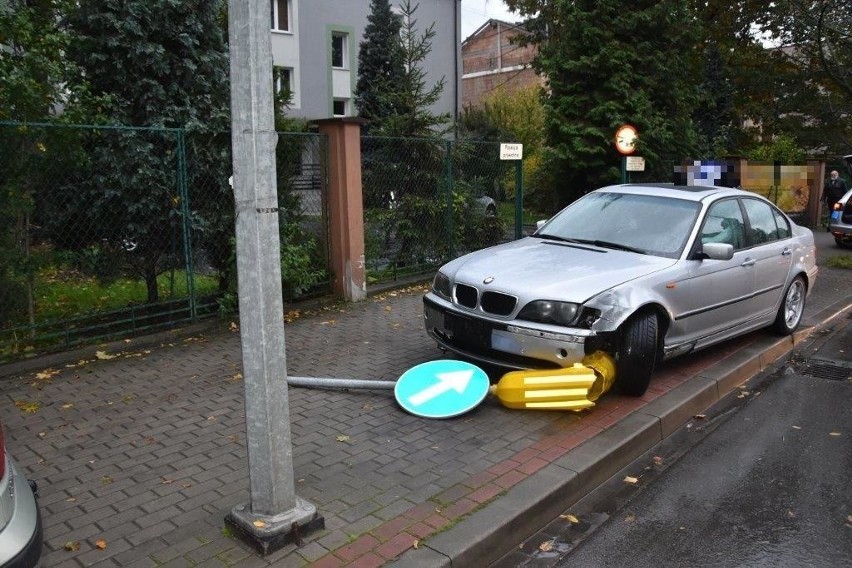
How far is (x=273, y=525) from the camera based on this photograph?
3.52 metres

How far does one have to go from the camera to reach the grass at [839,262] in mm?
13531

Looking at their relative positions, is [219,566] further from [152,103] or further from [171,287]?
[152,103]

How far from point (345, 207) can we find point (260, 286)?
19.4 ft

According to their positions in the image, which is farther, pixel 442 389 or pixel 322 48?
pixel 322 48

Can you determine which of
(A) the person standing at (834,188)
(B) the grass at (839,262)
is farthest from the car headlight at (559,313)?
(A) the person standing at (834,188)

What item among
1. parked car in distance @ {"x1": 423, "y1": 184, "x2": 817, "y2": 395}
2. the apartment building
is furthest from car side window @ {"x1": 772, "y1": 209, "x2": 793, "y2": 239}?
the apartment building

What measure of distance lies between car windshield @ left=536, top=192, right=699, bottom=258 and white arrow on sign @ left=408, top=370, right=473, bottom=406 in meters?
1.98

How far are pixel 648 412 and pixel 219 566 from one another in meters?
3.38

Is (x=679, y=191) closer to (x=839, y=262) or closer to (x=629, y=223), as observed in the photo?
(x=629, y=223)

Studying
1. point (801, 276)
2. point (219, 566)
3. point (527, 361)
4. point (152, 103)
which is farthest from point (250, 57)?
point (801, 276)

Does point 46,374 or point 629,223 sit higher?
point 629,223

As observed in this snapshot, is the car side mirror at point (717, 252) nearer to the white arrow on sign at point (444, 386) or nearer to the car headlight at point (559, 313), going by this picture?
Result: the car headlight at point (559, 313)

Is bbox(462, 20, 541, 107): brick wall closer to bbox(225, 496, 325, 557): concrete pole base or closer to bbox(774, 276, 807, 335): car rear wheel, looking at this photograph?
bbox(774, 276, 807, 335): car rear wheel

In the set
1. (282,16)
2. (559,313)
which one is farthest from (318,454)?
(282,16)
